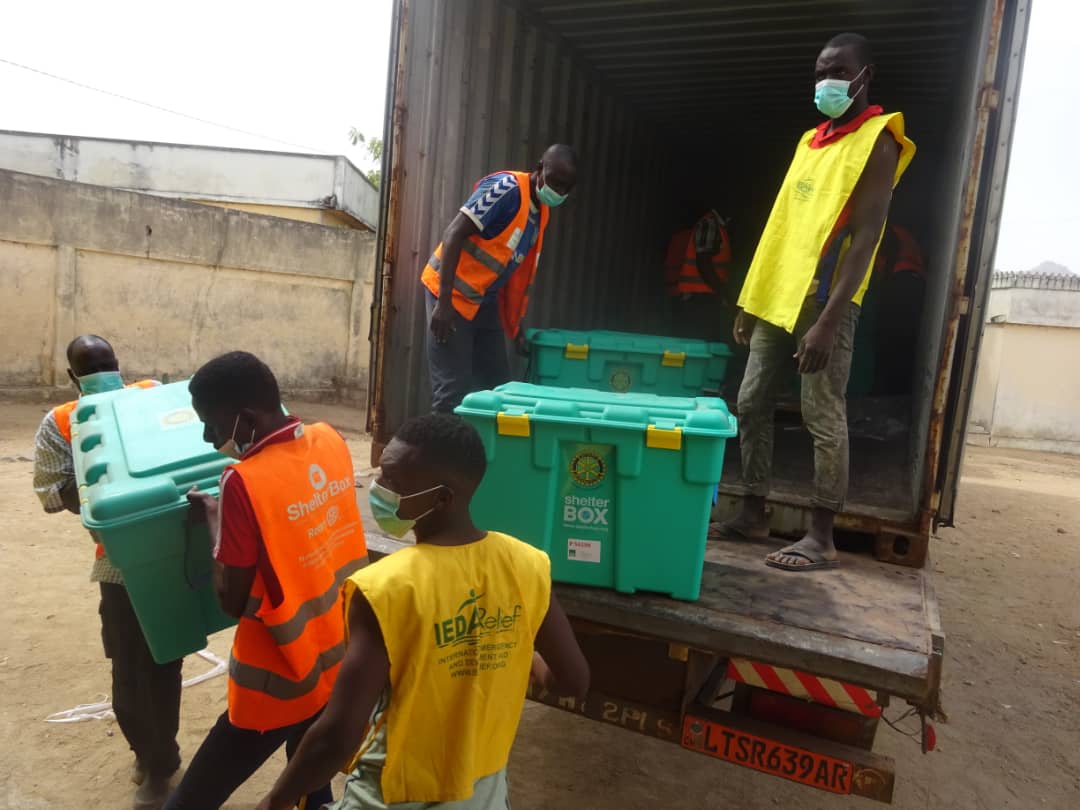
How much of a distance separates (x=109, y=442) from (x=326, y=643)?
85 cm

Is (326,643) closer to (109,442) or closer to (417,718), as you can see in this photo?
(417,718)

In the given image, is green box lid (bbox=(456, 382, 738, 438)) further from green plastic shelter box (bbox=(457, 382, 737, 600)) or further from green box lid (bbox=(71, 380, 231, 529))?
A: green box lid (bbox=(71, 380, 231, 529))

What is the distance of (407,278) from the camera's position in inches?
145

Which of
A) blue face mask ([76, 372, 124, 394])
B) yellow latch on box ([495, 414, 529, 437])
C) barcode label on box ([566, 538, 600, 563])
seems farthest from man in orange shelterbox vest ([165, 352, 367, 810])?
blue face mask ([76, 372, 124, 394])

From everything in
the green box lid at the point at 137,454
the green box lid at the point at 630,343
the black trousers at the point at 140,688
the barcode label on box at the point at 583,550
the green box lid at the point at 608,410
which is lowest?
the black trousers at the point at 140,688

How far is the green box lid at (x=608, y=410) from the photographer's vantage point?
6.83ft

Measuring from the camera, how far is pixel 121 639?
94.2 inches

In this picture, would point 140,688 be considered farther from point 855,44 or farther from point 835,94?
point 855,44

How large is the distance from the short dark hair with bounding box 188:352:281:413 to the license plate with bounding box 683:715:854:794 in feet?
4.43

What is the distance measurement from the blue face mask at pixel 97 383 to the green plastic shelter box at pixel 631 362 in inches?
80.4

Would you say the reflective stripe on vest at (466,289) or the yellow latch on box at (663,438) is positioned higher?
the reflective stripe on vest at (466,289)

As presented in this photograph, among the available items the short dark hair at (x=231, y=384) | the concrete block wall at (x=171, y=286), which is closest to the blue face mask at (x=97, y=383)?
the short dark hair at (x=231, y=384)

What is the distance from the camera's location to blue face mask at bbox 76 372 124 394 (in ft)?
8.19

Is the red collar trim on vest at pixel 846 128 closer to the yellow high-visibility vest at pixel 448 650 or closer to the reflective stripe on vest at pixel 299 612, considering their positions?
the yellow high-visibility vest at pixel 448 650
